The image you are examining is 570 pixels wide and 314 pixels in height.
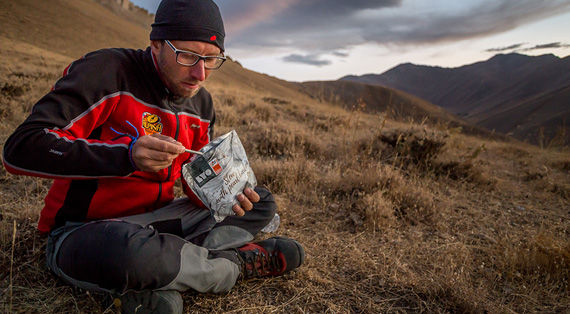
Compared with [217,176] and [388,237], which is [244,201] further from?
[388,237]

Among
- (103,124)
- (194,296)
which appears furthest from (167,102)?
(194,296)

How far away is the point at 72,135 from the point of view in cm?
147

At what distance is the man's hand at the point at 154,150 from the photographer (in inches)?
50.2

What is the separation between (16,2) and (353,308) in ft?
110

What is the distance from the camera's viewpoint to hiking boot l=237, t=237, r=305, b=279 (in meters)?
1.73

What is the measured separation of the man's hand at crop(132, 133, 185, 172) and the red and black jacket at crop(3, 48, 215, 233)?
83 mm

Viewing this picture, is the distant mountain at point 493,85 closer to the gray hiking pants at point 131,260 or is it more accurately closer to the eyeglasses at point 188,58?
the eyeglasses at point 188,58

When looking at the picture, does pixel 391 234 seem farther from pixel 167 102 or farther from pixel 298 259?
pixel 167 102

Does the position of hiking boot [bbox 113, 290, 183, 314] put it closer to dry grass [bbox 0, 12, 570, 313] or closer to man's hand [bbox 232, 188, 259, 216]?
dry grass [bbox 0, 12, 570, 313]

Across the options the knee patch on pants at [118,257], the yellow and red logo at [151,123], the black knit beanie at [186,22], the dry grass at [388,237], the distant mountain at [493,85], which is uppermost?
the distant mountain at [493,85]

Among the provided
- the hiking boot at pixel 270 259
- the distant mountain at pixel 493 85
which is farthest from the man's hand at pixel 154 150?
the distant mountain at pixel 493 85

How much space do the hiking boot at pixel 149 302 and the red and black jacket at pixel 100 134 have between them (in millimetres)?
540

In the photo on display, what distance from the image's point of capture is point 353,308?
1.61m

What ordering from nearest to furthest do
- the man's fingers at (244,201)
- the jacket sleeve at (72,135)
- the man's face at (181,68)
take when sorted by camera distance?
the jacket sleeve at (72,135) → the man's fingers at (244,201) → the man's face at (181,68)
